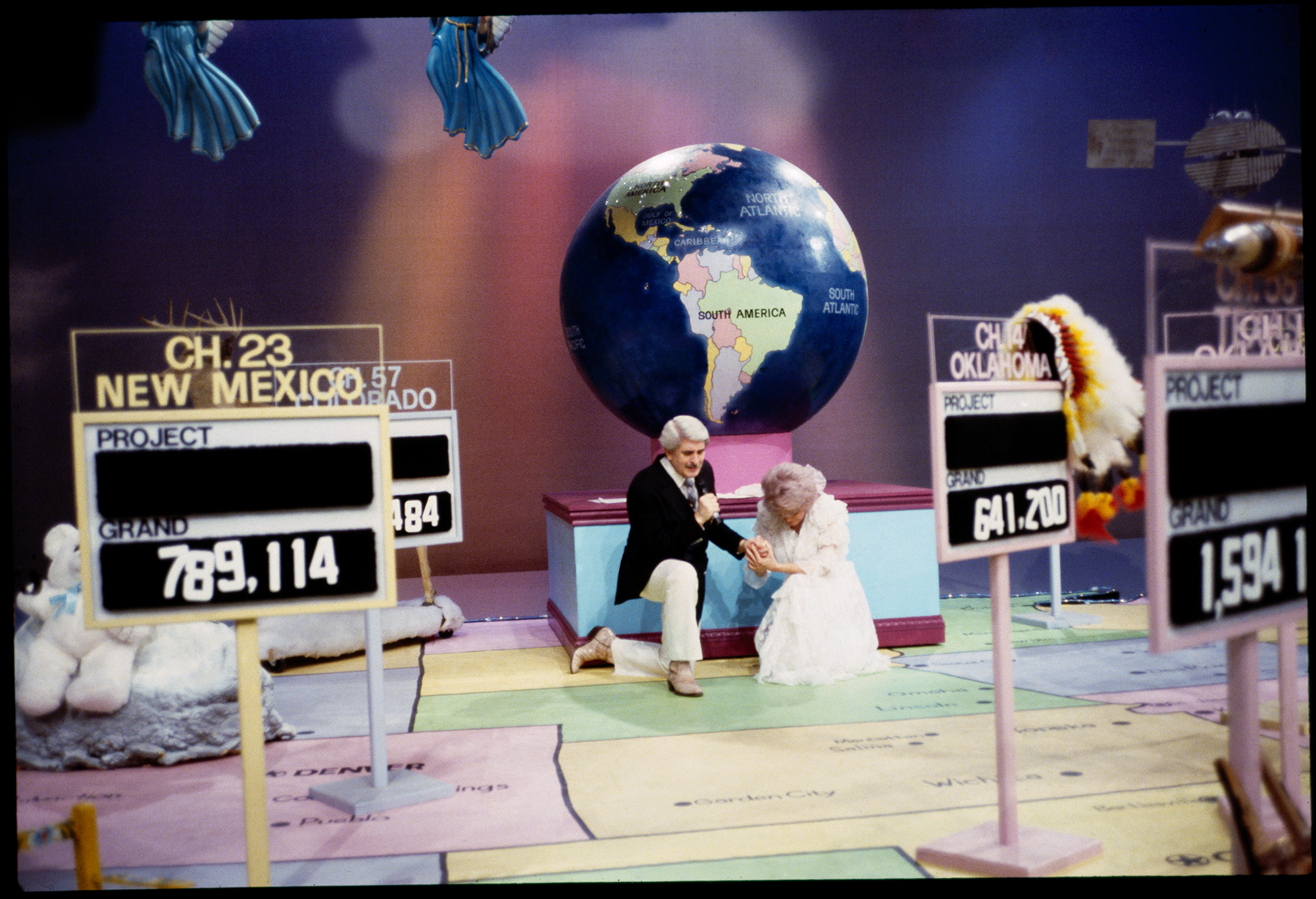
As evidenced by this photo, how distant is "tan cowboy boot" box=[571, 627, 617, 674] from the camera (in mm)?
4926

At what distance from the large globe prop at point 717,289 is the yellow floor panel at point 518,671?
1283mm

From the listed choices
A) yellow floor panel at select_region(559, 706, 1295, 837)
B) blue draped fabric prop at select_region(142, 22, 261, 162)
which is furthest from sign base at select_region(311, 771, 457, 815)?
blue draped fabric prop at select_region(142, 22, 261, 162)

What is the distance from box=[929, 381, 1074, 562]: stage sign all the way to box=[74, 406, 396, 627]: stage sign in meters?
1.39

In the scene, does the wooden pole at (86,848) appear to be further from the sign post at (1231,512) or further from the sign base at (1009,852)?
the sign post at (1231,512)

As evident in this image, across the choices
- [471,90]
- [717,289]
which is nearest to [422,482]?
[717,289]

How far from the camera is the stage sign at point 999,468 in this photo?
252 centimetres

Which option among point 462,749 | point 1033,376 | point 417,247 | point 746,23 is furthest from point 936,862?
point 746,23

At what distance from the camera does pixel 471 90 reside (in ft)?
20.9

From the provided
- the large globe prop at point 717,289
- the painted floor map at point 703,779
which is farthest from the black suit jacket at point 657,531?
the large globe prop at point 717,289

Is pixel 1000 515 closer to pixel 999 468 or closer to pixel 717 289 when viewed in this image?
pixel 999 468

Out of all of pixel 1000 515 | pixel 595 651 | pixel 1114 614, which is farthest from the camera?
pixel 1114 614

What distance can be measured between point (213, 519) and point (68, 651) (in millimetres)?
2006

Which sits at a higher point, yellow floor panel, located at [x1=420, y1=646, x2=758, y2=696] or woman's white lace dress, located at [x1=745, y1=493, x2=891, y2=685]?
woman's white lace dress, located at [x1=745, y1=493, x2=891, y2=685]

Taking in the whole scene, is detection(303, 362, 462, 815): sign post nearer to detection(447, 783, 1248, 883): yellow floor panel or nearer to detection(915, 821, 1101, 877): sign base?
detection(447, 783, 1248, 883): yellow floor panel
